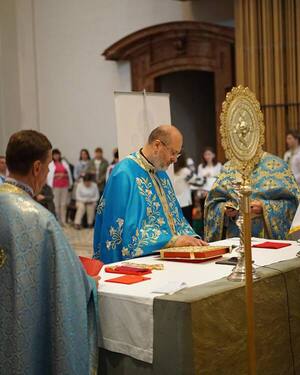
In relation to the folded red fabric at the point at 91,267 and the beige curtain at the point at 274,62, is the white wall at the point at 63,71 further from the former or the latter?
the folded red fabric at the point at 91,267

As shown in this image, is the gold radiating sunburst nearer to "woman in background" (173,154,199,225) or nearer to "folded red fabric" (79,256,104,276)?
"folded red fabric" (79,256,104,276)

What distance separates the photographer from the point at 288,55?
10.6 metres

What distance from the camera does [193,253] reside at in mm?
3908

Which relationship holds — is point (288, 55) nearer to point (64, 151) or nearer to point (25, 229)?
point (64, 151)

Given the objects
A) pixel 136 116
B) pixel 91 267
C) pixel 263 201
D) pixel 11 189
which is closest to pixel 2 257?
pixel 11 189

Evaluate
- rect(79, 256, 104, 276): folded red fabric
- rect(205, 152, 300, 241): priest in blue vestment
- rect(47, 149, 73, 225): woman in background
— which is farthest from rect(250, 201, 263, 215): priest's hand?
rect(47, 149, 73, 225): woman in background

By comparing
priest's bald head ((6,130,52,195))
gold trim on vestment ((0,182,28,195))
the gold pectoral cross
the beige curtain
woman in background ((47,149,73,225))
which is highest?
the beige curtain

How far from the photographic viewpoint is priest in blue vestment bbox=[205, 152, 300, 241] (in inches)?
207

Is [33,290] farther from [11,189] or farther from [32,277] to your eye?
[11,189]

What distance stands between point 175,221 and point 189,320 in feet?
5.60

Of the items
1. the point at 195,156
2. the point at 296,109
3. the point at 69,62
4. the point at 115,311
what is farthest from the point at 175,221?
the point at 69,62

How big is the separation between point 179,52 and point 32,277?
35.1 ft

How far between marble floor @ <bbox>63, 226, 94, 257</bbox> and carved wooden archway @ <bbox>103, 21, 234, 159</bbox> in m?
2.88

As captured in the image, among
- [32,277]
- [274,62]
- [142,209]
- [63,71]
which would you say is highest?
[63,71]
